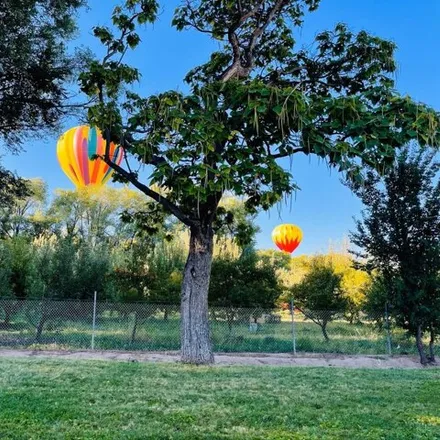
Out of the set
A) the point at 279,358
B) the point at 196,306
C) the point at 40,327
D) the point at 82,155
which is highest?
the point at 82,155

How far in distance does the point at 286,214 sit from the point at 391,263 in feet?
17.2

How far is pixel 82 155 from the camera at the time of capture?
12.9m

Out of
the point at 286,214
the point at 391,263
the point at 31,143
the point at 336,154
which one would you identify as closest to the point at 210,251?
the point at 286,214

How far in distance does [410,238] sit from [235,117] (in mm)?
6052

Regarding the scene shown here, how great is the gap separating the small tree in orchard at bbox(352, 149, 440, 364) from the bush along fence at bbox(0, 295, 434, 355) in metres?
1.09

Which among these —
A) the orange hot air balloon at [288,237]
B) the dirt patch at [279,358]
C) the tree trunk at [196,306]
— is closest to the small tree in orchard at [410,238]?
the dirt patch at [279,358]

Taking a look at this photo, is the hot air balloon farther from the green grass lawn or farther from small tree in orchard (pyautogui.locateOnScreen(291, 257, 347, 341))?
the green grass lawn

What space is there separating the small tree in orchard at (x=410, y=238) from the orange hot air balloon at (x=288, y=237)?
15865mm

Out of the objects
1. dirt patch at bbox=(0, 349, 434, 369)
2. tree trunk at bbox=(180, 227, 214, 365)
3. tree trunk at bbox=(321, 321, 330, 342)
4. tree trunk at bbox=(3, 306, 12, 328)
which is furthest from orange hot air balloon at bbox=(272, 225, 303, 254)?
tree trunk at bbox=(180, 227, 214, 365)

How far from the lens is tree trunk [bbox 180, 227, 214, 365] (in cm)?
681

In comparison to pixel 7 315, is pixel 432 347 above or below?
below

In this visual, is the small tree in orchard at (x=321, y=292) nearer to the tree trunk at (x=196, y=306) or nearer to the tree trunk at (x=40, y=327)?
the tree trunk at (x=196, y=306)

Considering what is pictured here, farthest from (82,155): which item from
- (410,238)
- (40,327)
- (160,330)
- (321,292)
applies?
(410,238)

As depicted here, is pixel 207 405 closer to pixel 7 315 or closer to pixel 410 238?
pixel 410 238
